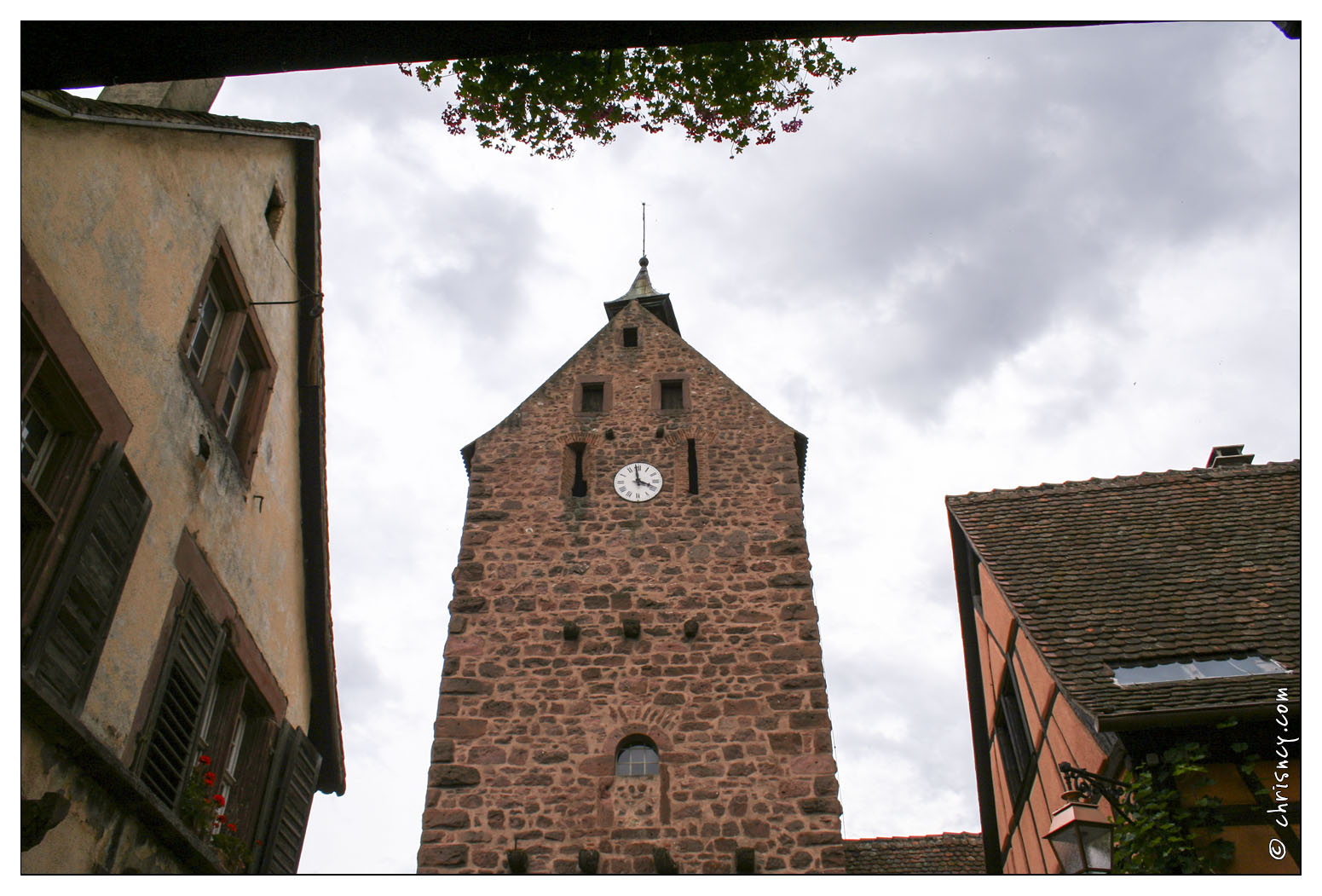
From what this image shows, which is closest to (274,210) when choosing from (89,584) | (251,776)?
(89,584)

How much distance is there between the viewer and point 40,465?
489cm

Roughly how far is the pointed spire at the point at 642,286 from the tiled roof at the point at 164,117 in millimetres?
9927

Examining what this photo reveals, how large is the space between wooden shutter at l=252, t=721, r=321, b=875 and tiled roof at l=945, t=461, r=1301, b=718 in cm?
562

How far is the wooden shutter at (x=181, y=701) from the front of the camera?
5.79 metres

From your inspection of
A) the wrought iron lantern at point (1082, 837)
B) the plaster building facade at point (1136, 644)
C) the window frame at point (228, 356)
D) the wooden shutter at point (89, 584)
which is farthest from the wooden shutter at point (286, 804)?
the plaster building facade at point (1136, 644)

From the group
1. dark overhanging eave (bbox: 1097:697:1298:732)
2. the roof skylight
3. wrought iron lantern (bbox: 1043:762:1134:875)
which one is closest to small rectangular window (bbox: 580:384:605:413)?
the roof skylight

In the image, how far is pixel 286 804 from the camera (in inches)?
295

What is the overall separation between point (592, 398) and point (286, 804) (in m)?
6.81

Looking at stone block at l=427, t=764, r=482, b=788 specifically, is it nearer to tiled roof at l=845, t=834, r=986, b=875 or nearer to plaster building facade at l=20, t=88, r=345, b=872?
plaster building facade at l=20, t=88, r=345, b=872

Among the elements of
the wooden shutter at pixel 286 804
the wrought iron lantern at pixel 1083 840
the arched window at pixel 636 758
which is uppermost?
the arched window at pixel 636 758

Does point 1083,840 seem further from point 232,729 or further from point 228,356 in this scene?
point 228,356

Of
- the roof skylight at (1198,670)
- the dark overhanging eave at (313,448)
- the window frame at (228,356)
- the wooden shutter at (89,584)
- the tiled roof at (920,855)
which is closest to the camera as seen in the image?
the wooden shutter at (89,584)

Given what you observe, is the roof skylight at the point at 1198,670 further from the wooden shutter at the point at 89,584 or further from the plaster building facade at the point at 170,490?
the wooden shutter at the point at 89,584

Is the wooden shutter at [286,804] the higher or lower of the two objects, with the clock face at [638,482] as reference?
lower
